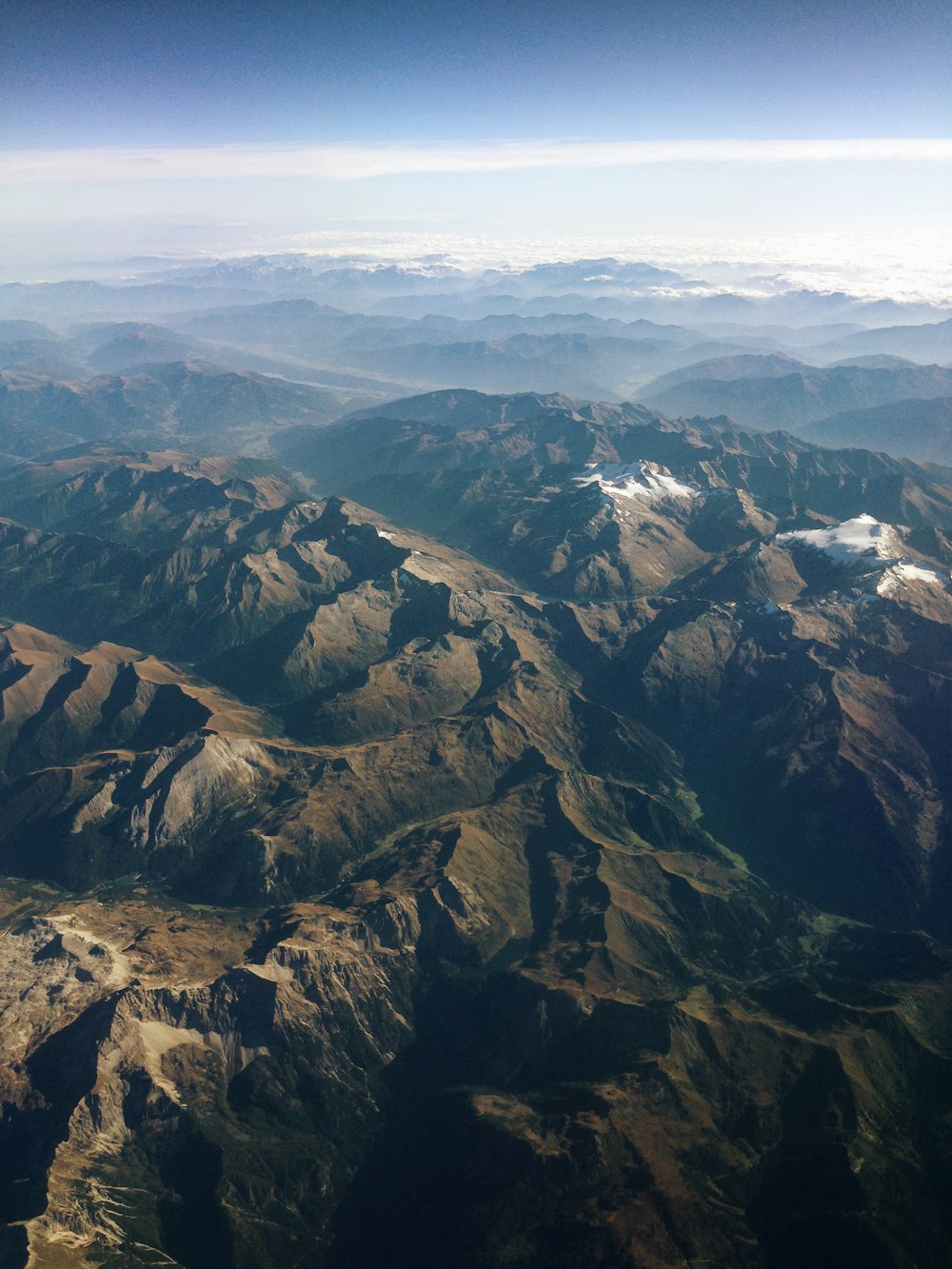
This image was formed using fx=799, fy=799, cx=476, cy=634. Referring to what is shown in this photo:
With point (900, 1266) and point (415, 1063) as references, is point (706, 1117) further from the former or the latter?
point (415, 1063)

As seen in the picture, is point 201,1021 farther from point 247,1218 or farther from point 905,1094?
point 905,1094

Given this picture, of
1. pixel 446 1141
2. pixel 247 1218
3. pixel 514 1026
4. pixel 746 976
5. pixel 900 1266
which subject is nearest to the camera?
pixel 900 1266

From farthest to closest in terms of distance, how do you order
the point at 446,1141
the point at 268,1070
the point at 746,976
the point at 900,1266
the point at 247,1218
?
the point at 746,976, the point at 268,1070, the point at 446,1141, the point at 247,1218, the point at 900,1266

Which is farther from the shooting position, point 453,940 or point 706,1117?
point 453,940

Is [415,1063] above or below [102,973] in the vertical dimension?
below

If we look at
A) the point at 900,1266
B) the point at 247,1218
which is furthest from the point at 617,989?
the point at 247,1218

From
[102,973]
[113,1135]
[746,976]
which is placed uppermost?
[102,973]

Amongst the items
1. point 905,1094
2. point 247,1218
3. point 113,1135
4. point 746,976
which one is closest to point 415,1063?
point 247,1218

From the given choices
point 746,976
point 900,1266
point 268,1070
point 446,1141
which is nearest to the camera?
point 900,1266

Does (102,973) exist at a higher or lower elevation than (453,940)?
higher
